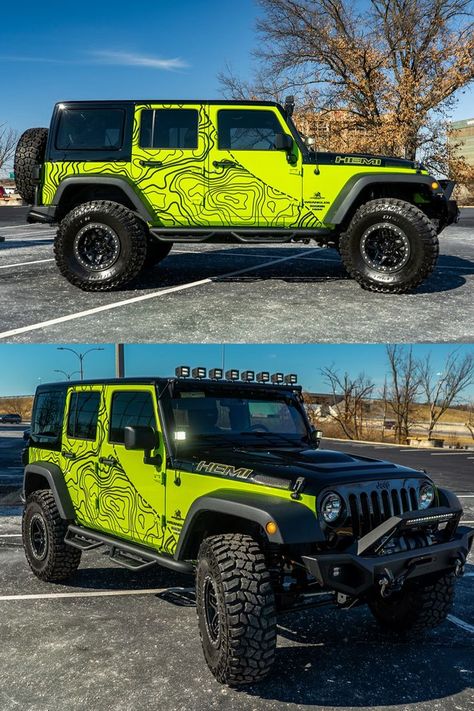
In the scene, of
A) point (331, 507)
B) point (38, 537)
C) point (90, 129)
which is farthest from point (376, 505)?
point (90, 129)

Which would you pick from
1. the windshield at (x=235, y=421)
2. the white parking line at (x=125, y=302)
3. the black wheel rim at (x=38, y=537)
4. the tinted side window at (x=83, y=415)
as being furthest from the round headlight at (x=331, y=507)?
the white parking line at (x=125, y=302)

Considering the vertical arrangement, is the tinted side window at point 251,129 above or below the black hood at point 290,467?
above

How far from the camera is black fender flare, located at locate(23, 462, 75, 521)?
239 inches

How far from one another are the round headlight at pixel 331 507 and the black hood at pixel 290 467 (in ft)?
0.26

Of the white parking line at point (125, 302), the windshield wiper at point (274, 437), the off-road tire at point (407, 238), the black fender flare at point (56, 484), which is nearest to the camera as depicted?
the windshield wiper at point (274, 437)

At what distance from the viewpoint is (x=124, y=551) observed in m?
5.18

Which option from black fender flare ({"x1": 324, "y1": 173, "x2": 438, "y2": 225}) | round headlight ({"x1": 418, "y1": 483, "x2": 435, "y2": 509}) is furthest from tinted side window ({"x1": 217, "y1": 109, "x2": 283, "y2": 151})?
round headlight ({"x1": 418, "y1": 483, "x2": 435, "y2": 509})

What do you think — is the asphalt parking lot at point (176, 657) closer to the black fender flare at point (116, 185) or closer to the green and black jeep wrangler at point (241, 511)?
the green and black jeep wrangler at point (241, 511)

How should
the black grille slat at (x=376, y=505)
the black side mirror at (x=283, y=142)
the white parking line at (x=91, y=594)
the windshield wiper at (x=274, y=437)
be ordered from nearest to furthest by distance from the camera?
the black grille slat at (x=376, y=505)
the windshield wiper at (x=274, y=437)
the white parking line at (x=91, y=594)
the black side mirror at (x=283, y=142)

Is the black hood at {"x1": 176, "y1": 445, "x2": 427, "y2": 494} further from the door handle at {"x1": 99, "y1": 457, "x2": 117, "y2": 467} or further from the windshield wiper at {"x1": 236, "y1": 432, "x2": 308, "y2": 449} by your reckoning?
the door handle at {"x1": 99, "y1": 457, "x2": 117, "y2": 467}

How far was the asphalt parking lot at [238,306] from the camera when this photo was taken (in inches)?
273

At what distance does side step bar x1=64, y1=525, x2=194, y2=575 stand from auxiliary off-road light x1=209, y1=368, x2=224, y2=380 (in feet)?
4.57

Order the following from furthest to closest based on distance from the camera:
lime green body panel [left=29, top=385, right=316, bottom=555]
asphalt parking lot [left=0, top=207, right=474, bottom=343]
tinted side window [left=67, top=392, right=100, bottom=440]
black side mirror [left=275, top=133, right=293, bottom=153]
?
black side mirror [left=275, top=133, right=293, bottom=153]
asphalt parking lot [left=0, top=207, right=474, bottom=343]
tinted side window [left=67, top=392, right=100, bottom=440]
lime green body panel [left=29, top=385, right=316, bottom=555]

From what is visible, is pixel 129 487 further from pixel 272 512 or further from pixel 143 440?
pixel 272 512
